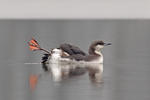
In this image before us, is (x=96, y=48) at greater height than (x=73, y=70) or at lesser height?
greater

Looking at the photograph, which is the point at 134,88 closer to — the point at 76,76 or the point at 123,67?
the point at 76,76

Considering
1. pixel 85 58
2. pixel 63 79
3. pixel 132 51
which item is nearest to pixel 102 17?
pixel 132 51

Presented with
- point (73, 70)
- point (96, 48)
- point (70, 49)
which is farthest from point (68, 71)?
point (96, 48)

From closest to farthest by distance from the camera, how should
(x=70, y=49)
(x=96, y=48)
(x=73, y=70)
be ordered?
(x=73, y=70), (x=70, y=49), (x=96, y=48)

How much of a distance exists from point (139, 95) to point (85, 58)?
810cm

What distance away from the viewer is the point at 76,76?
23328 millimetres

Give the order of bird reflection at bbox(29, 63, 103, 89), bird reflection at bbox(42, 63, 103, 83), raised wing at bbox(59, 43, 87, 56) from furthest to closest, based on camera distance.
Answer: raised wing at bbox(59, 43, 87, 56) < bird reflection at bbox(42, 63, 103, 83) < bird reflection at bbox(29, 63, 103, 89)

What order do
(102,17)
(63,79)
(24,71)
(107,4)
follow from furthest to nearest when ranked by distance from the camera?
(102,17), (107,4), (24,71), (63,79)

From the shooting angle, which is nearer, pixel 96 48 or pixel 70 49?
pixel 70 49

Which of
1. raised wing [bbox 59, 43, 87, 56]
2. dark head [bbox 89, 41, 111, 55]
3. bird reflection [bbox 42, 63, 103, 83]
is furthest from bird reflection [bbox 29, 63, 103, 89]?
dark head [bbox 89, 41, 111, 55]

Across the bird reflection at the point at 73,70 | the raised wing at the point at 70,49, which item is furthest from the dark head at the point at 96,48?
the raised wing at the point at 70,49

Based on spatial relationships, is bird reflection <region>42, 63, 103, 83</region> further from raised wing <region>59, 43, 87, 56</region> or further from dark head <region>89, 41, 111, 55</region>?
dark head <region>89, 41, 111, 55</region>

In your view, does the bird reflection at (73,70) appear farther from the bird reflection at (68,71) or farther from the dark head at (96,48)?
the dark head at (96,48)

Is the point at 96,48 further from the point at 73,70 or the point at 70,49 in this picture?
the point at 73,70
